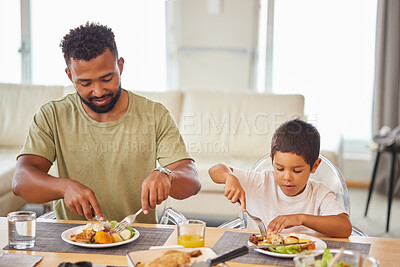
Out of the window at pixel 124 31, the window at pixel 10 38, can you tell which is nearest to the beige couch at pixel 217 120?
the window at pixel 124 31

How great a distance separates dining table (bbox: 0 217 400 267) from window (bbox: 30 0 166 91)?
12.8 ft

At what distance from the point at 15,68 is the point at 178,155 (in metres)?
4.06

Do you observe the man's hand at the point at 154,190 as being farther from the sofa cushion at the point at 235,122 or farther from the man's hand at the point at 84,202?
the sofa cushion at the point at 235,122

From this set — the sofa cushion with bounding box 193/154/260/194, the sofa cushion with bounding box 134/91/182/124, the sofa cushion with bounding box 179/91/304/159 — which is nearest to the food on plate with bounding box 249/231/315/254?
the sofa cushion with bounding box 193/154/260/194

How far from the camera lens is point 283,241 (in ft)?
4.97

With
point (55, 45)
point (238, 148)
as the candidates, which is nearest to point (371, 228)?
point (238, 148)

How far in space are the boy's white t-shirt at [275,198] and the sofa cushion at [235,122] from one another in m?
1.91

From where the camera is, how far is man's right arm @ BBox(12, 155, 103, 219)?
1.63 metres

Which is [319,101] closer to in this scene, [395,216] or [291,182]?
[395,216]

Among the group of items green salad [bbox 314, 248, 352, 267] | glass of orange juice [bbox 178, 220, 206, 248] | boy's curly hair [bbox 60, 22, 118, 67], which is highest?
boy's curly hair [bbox 60, 22, 118, 67]

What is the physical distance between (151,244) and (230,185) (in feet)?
1.16

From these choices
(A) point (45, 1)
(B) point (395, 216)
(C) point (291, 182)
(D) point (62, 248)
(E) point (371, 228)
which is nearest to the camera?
(D) point (62, 248)

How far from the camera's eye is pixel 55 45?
5.66m

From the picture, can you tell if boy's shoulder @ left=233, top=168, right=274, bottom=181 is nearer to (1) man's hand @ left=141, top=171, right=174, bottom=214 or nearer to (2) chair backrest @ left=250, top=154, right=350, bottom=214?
(2) chair backrest @ left=250, top=154, right=350, bottom=214
